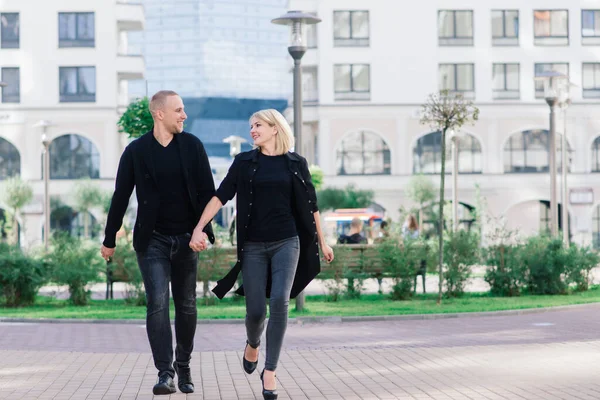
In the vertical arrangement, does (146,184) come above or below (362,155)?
below

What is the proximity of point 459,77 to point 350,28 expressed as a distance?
603 centimetres

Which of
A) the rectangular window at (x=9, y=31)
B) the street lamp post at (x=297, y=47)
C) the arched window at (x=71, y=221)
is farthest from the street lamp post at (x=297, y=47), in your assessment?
the rectangular window at (x=9, y=31)

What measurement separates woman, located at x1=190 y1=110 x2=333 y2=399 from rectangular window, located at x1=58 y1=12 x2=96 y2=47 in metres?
51.5

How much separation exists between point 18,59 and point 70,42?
274cm

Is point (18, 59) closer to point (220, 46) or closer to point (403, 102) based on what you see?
point (403, 102)

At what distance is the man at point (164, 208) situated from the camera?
8258 millimetres

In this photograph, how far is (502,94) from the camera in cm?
5903

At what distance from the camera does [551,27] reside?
5919 cm

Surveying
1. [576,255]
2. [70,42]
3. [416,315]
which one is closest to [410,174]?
[70,42]

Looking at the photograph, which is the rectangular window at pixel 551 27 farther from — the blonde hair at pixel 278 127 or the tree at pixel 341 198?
the blonde hair at pixel 278 127

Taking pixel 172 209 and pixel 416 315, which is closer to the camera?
pixel 172 209

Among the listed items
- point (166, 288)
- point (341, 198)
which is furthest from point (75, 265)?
point (341, 198)

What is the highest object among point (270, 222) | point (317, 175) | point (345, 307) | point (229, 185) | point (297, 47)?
point (297, 47)

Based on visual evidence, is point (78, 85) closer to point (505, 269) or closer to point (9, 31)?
point (9, 31)
